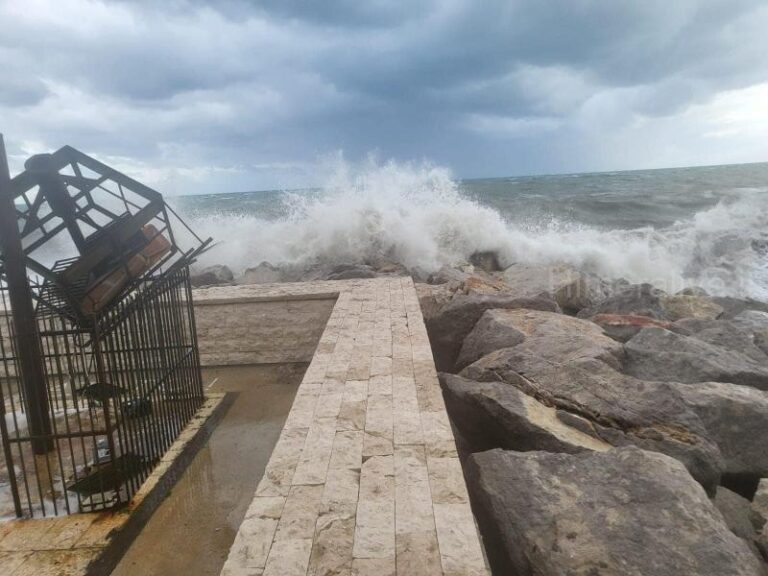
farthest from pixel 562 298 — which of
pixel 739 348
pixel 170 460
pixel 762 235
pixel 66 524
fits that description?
pixel 762 235

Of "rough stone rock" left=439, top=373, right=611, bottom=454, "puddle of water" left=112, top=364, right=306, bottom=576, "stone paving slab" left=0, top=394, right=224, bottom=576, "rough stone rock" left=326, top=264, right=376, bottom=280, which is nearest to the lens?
"stone paving slab" left=0, top=394, right=224, bottom=576

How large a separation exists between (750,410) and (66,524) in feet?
16.3

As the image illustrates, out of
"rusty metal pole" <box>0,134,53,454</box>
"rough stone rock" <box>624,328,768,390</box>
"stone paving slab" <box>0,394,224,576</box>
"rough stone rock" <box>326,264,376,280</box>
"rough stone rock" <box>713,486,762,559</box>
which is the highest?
"rusty metal pole" <box>0,134,53,454</box>

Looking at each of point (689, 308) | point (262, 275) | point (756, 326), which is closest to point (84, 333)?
point (756, 326)

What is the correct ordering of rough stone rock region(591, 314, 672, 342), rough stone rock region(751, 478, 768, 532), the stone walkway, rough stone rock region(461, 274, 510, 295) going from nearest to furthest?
the stone walkway, rough stone rock region(751, 478, 768, 532), rough stone rock region(591, 314, 672, 342), rough stone rock region(461, 274, 510, 295)

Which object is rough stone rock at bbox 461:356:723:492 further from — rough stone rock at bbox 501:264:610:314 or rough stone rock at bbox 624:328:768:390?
rough stone rock at bbox 501:264:610:314

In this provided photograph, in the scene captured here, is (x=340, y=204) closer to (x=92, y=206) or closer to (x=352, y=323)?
(x=352, y=323)

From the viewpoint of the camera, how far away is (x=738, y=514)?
3.30 metres

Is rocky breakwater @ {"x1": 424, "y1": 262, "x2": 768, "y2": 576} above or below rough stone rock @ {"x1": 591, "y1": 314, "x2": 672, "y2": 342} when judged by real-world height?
above

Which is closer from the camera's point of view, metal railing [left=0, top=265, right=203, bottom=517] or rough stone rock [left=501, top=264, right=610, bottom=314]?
metal railing [left=0, top=265, right=203, bottom=517]

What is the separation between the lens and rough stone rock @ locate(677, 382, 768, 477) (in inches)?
149

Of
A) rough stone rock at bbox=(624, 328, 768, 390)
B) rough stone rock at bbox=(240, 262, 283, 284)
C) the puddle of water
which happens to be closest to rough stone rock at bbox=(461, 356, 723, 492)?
rough stone rock at bbox=(624, 328, 768, 390)

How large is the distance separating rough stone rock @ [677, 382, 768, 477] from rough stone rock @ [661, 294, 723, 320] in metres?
5.23

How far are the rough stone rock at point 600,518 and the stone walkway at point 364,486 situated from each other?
0.41m
